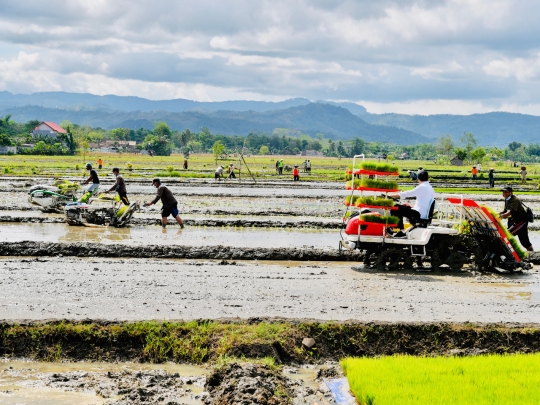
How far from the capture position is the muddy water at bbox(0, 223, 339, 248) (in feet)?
60.6

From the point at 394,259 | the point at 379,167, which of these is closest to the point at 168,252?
the point at 394,259

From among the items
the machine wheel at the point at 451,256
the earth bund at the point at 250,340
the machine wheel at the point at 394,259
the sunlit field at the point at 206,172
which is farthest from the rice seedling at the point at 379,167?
the sunlit field at the point at 206,172

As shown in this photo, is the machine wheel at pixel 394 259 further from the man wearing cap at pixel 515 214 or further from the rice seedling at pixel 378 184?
the man wearing cap at pixel 515 214

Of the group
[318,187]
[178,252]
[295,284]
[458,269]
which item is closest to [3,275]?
[178,252]

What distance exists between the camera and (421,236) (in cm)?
1430

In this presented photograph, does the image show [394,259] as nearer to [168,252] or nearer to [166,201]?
[168,252]

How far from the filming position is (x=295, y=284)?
1277cm

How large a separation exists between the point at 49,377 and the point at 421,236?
8.80 m

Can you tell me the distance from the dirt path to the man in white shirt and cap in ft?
4.32

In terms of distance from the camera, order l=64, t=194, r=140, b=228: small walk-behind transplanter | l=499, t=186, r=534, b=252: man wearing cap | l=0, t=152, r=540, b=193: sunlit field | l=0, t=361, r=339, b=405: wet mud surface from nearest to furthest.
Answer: l=0, t=361, r=339, b=405: wet mud surface < l=499, t=186, r=534, b=252: man wearing cap < l=64, t=194, r=140, b=228: small walk-behind transplanter < l=0, t=152, r=540, b=193: sunlit field

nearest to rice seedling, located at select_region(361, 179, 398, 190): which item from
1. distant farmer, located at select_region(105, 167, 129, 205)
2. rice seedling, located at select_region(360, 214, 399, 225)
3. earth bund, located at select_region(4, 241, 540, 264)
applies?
rice seedling, located at select_region(360, 214, 399, 225)

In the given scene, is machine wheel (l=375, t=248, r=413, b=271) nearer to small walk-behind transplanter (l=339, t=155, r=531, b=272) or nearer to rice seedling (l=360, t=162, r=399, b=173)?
small walk-behind transplanter (l=339, t=155, r=531, b=272)

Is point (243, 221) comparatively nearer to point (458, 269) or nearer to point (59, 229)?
point (59, 229)

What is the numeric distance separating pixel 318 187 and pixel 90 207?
26.1m
